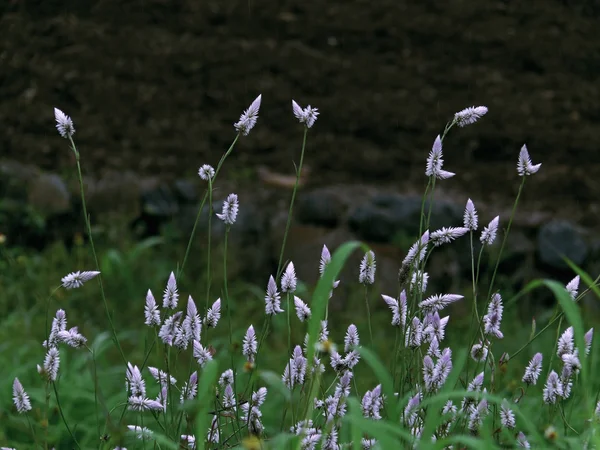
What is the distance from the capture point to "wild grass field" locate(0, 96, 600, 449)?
4.75 ft

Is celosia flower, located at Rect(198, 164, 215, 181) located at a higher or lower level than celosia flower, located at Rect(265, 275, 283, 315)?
higher

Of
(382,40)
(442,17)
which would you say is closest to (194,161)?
(382,40)

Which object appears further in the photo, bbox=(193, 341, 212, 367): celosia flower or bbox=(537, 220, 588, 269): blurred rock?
bbox=(537, 220, 588, 269): blurred rock

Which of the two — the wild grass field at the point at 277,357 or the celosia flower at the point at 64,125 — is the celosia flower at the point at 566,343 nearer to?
the wild grass field at the point at 277,357

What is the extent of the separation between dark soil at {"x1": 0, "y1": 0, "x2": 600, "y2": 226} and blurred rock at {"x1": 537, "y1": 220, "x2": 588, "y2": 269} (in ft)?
0.53

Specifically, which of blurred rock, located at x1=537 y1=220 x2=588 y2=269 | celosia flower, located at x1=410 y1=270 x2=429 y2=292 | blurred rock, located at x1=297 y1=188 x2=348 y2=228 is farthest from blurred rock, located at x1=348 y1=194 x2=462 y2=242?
celosia flower, located at x1=410 y1=270 x2=429 y2=292

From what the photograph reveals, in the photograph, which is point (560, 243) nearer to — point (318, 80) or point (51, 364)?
point (318, 80)

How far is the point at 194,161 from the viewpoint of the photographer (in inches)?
196

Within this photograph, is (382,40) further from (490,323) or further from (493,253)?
(490,323)

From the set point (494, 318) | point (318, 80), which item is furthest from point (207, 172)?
point (318, 80)

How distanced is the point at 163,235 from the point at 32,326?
1.20 meters

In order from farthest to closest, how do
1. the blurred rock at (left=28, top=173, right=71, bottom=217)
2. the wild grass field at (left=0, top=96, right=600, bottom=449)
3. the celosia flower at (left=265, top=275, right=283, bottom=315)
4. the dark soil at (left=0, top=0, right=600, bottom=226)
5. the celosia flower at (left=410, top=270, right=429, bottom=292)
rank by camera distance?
1. the dark soil at (left=0, top=0, right=600, bottom=226)
2. the blurred rock at (left=28, top=173, right=71, bottom=217)
3. the celosia flower at (left=410, top=270, right=429, bottom=292)
4. the celosia flower at (left=265, top=275, right=283, bottom=315)
5. the wild grass field at (left=0, top=96, right=600, bottom=449)

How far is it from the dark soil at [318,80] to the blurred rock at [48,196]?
0.54 feet

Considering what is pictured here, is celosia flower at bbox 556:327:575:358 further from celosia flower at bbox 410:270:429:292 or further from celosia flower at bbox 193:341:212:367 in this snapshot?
celosia flower at bbox 193:341:212:367
